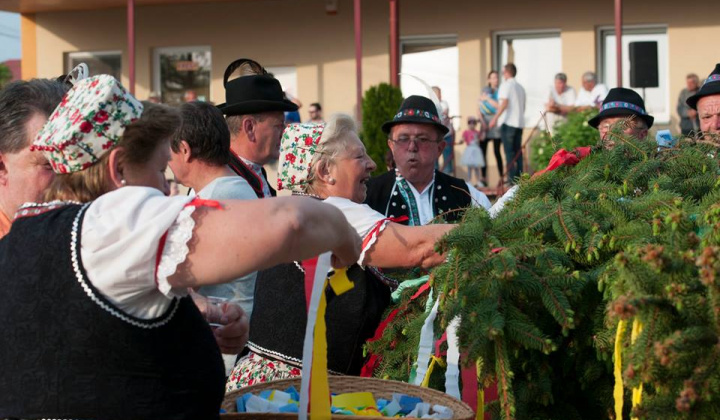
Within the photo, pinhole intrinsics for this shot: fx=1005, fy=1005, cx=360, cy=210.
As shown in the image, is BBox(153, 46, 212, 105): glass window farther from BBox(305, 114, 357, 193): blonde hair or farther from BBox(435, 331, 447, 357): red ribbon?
BBox(435, 331, 447, 357): red ribbon

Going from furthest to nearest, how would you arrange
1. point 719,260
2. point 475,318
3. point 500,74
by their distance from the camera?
point 500,74, point 475,318, point 719,260

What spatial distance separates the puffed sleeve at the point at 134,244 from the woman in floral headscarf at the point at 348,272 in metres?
1.24

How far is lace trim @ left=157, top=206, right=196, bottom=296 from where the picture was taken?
2.08 metres

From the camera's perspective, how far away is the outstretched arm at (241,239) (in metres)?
2.08

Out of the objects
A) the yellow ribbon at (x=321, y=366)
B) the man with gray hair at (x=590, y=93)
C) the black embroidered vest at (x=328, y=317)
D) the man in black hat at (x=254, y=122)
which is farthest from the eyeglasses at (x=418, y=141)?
the man with gray hair at (x=590, y=93)

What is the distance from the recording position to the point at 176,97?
2030cm

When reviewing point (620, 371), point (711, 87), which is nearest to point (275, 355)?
point (620, 371)

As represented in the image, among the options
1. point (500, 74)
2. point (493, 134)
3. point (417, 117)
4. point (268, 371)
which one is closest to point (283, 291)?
point (268, 371)

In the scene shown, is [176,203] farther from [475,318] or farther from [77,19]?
[77,19]

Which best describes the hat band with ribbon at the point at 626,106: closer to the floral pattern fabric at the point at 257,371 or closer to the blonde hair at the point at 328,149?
the blonde hair at the point at 328,149

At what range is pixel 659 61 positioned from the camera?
695 inches

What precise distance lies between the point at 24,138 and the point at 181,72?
57.4 feet

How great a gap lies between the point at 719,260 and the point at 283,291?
1691mm

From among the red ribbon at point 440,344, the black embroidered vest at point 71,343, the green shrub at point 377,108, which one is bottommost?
the red ribbon at point 440,344
